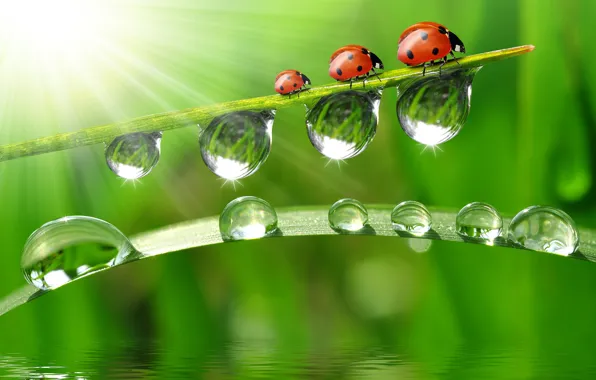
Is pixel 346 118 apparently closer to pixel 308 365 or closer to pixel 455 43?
pixel 455 43

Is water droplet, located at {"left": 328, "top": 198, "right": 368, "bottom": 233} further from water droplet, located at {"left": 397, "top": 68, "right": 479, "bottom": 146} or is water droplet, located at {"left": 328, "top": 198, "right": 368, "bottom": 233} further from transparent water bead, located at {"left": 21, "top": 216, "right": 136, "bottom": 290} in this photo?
transparent water bead, located at {"left": 21, "top": 216, "right": 136, "bottom": 290}

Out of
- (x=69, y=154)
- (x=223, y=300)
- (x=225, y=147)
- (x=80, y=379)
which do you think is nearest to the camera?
(x=80, y=379)

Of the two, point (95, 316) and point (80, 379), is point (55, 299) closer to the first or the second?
point (95, 316)

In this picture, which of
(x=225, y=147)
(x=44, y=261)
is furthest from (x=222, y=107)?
(x=44, y=261)

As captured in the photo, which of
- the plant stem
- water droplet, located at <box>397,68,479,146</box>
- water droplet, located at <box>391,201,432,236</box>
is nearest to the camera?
the plant stem

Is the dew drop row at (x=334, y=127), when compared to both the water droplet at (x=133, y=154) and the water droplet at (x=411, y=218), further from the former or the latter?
the water droplet at (x=411, y=218)

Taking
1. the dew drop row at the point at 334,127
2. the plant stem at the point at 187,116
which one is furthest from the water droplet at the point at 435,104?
the plant stem at the point at 187,116

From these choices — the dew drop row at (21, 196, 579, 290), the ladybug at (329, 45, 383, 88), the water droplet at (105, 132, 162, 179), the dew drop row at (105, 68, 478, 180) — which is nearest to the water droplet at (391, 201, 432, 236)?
the dew drop row at (21, 196, 579, 290)
